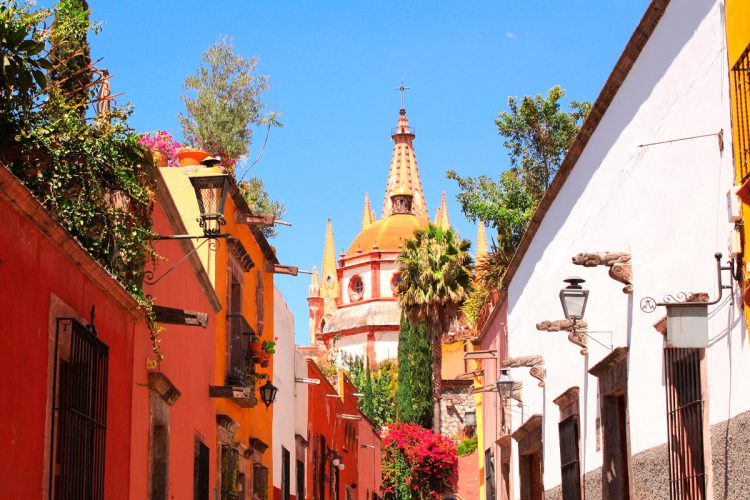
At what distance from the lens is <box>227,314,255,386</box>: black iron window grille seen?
15891 millimetres

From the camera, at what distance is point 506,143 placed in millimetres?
30844

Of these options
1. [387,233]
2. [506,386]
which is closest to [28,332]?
[506,386]

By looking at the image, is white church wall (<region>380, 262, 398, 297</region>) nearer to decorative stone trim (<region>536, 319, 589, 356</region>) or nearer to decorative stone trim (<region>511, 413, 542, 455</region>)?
decorative stone trim (<region>511, 413, 542, 455</region>)

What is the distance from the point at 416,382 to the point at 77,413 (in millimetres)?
47321

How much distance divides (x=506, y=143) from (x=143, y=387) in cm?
2120

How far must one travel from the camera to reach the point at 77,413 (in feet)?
26.2

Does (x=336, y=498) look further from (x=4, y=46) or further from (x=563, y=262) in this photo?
(x=4, y=46)

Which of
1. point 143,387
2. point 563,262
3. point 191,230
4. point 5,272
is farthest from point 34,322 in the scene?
point 563,262

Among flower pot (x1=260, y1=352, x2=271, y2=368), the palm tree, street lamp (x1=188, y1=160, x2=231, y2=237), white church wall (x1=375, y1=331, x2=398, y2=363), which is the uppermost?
white church wall (x1=375, y1=331, x2=398, y2=363)

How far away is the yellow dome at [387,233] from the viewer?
83250mm

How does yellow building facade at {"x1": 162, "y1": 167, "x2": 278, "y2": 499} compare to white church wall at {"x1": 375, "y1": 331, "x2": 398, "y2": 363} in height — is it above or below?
below

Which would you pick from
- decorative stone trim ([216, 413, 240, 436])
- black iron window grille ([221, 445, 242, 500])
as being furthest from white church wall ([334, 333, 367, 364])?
decorative stone trim ([216, 413, 240, 436])

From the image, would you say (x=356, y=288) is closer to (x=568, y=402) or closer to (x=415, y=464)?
Answer: (x=415, y=464)

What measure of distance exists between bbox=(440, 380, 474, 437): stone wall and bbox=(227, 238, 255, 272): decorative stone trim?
148ft
